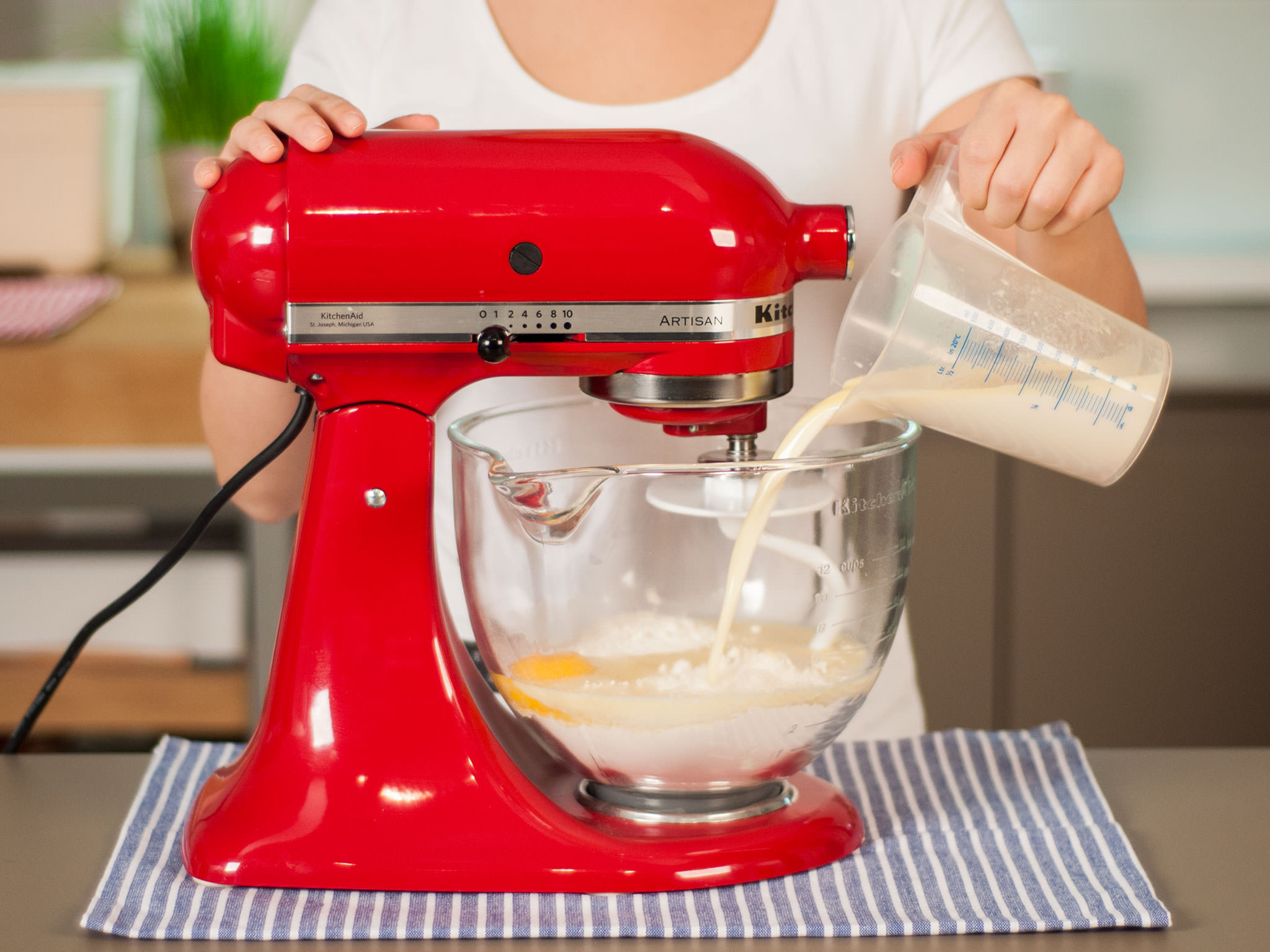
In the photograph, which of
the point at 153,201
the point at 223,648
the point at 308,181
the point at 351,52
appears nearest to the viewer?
the point at 308,181

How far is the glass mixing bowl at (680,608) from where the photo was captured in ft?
2.05

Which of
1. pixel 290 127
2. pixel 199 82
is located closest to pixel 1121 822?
pixel 290 127

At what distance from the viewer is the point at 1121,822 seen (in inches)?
28.9

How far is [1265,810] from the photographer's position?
74cm

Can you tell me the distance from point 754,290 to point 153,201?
80.1 inches

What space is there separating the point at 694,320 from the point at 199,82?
1753 millimetres

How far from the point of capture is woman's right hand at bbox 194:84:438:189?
Answer: 64cm

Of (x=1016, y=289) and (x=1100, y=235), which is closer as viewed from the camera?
(x=1016, y=289)

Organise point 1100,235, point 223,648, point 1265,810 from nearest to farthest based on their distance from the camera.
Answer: point 1265,810
point 1100,235
point 223,648

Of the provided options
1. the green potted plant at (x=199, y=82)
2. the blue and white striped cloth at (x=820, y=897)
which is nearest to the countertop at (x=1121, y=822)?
the blue and white striped cloth at (x=820, y=897)

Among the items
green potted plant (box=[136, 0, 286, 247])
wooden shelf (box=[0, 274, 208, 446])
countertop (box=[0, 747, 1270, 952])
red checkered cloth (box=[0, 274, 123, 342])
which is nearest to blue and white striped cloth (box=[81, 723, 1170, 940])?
countertop (box=[0, 747, 1270, 952])

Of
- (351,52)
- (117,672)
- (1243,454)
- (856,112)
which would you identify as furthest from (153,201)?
(1243,454)

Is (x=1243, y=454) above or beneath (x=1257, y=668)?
above

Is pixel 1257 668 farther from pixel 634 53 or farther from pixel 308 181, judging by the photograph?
pixel 308 181
